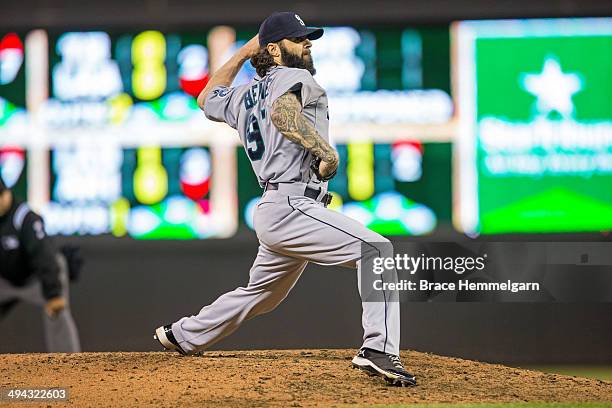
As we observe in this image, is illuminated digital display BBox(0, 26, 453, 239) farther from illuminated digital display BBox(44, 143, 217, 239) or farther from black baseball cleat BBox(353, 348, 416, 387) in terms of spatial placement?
black baseball cleat BBox(353, 348, 416, 387)

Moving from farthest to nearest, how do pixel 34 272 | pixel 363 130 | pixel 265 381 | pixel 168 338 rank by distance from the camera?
pixel 34 272 → pixel 363 130 → pixel 168 338 → pixel 265 381

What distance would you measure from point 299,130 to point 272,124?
21 cm

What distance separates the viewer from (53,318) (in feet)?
23.5

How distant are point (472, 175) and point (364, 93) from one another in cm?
91

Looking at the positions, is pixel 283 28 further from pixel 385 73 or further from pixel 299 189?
pixel 385 73

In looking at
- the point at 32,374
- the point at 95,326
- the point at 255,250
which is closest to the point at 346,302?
the point at 255,250

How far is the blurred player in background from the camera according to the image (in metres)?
6.95

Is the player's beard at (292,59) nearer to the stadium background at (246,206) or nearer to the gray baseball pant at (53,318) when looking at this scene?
the stadium background at (246,206)

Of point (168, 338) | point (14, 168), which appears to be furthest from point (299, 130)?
point (14, 168)

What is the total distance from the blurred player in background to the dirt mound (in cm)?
166

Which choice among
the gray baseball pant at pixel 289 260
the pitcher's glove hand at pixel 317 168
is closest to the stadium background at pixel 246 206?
the gray baseball pant at pixel 289 260

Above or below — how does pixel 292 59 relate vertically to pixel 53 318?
above

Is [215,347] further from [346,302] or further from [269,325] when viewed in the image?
[346,302]

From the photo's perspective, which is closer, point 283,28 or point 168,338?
point 283,28
